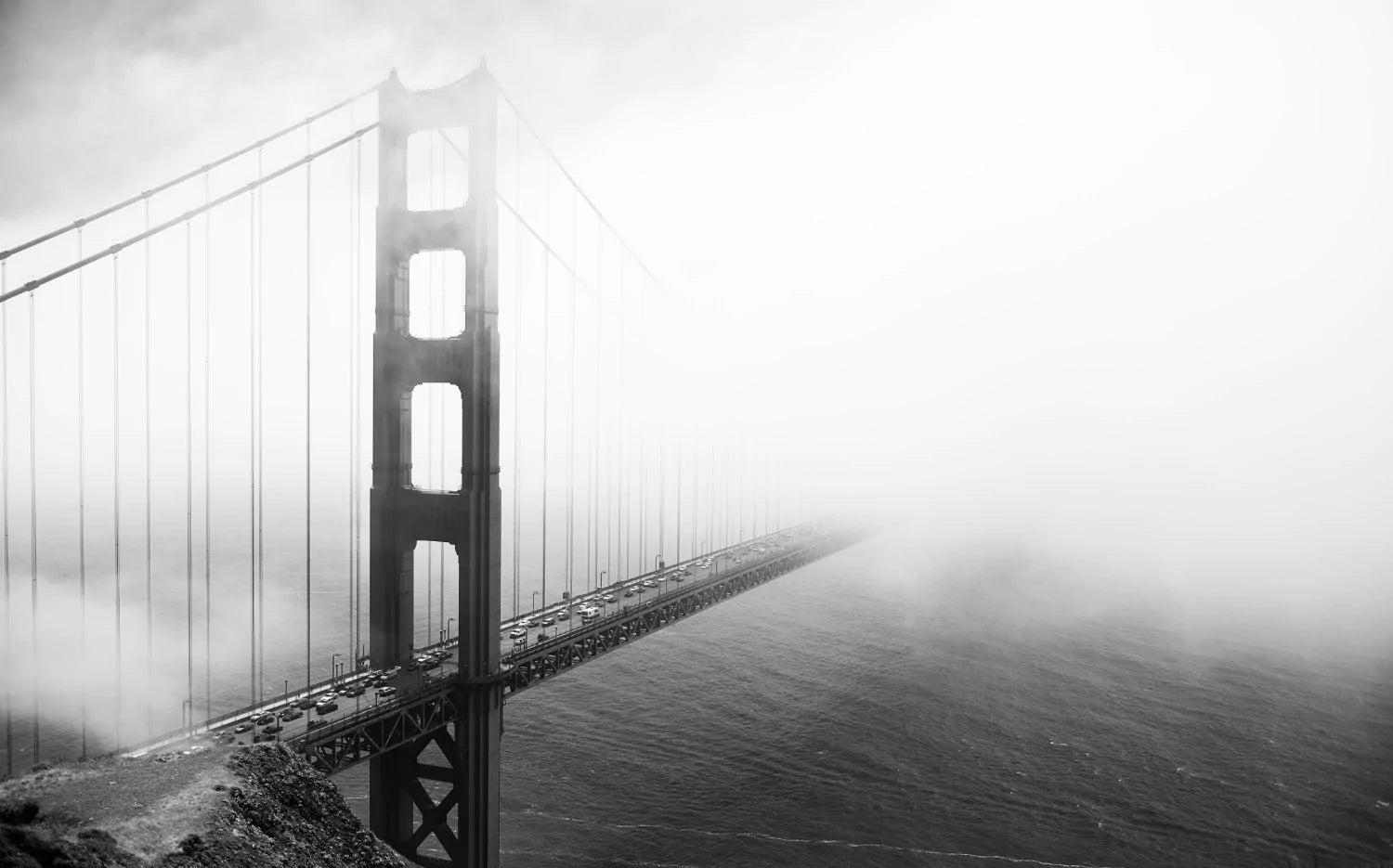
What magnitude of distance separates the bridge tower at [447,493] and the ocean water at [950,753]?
353 inches

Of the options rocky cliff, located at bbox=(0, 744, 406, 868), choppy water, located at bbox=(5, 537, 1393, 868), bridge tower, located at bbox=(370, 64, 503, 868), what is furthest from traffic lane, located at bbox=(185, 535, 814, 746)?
choppy water, located at bbox=(5, 537, 1393, 868)

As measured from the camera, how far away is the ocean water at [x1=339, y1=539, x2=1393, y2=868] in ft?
124

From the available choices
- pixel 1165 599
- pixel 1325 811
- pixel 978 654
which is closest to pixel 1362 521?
pixel 1165 599

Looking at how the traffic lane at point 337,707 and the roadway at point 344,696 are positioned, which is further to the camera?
the traffic lane at point 337,707

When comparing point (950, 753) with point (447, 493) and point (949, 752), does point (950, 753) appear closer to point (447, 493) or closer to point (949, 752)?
point (949, 752)

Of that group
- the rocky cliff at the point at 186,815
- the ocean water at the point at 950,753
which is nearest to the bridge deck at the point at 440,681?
the rocky cliff at the point at 186,815

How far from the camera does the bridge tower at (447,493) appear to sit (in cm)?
2898

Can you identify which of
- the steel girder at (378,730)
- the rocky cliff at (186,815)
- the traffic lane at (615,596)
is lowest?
the traffic lane at (615,596)

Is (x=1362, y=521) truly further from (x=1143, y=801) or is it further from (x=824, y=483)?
(x=1143, y=801)

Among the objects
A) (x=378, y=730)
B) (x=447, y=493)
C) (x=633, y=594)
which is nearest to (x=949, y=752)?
(x=633, y=594)

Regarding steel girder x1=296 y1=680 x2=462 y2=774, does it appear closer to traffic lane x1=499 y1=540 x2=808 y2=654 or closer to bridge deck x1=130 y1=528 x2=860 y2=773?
bridge deck x1=130 y1=528 x2=860 y2=773

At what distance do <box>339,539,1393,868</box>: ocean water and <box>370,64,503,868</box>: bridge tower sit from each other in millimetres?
8964

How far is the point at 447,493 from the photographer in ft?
96.8

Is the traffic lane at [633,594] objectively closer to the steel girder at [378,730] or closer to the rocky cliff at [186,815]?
the steel girder at [378,730]
